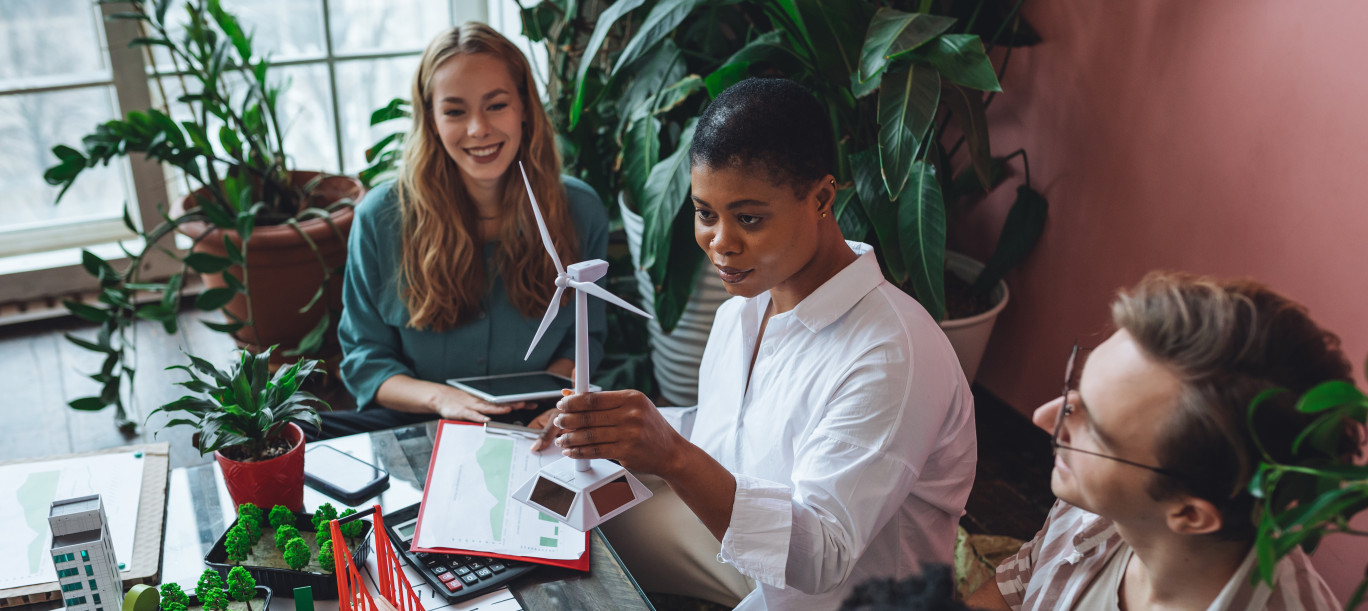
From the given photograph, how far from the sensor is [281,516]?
1.26 m

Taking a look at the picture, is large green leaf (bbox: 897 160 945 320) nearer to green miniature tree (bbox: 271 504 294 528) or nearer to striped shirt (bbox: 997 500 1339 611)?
striped shirt (bbox: 997 500 1339 611)

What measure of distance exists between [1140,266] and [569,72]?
1825 millimetres

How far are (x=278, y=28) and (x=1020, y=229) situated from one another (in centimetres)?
245

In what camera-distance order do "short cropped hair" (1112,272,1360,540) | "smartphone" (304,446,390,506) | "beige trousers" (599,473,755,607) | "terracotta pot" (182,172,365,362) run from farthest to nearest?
"terracotta pot" (182,172,365,362)
"beige trousers" (599,473,755,607)
"smartphone" (304,446,390,506)
"short cropped hair" (1112,272,1360,540)

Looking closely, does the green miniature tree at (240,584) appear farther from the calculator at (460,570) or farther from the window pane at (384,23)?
the window pane at (384,23)

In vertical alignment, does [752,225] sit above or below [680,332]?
above

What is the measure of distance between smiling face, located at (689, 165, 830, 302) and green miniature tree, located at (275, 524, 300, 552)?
67 centimetres

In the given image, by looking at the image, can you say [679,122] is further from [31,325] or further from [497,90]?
[31,325]

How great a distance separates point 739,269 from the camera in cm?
137

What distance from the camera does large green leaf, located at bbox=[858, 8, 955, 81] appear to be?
1909 mm

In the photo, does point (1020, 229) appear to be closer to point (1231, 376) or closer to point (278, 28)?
point (1231, 376)

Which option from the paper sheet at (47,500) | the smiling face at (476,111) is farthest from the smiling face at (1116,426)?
the smiling face at (476,111)

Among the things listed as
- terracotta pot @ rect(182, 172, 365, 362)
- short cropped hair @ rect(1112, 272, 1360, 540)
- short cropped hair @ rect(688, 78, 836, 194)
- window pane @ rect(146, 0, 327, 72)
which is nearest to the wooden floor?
terracotta pot @ rect(182, 172, 365, 362)

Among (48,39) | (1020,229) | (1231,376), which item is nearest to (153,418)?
(48,39)
